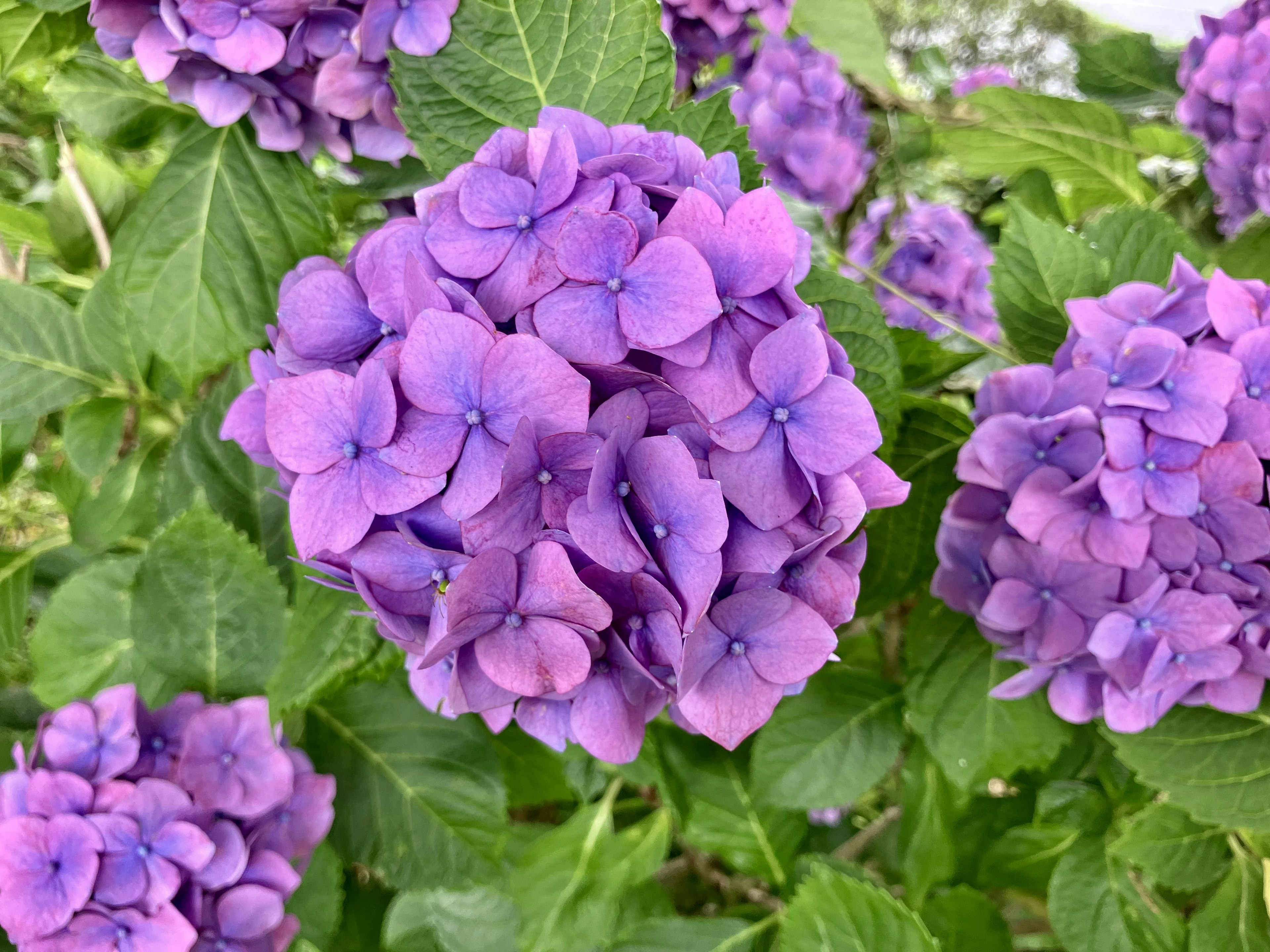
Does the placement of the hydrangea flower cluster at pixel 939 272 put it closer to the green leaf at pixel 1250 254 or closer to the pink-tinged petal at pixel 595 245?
the green leaf at pixel 1250 254

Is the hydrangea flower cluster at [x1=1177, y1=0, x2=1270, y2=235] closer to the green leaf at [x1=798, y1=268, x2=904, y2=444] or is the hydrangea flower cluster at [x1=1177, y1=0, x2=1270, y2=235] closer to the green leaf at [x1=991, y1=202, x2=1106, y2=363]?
the green leaf at [x1=991, y1=202, x2=1106, y2=363]

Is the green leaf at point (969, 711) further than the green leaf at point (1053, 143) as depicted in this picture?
No

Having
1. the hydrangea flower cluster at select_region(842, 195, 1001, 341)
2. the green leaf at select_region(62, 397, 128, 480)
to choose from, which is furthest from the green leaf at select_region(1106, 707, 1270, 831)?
the green leaf at select_region(62, 397, 128, 480)

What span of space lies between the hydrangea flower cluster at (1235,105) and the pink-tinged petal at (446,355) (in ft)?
3.06

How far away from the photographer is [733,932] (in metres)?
0.94

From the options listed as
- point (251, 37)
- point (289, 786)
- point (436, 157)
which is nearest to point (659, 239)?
point (436, 157)

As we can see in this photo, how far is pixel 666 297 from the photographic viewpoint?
0.39m

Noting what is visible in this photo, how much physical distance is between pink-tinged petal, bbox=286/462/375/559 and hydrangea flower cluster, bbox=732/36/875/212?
3.07 ft

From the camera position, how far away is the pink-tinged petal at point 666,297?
1.26 ft

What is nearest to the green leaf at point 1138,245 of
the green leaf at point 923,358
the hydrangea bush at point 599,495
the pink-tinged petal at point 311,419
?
the hydrangea bush at point 599,495

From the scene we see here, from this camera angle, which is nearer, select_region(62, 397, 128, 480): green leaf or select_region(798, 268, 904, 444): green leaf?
select_region(798, 268, 904, 444): green leaf

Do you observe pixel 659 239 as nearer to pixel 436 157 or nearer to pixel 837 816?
pixel 436 157

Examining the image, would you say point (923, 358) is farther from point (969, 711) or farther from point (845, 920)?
point (845, 920)

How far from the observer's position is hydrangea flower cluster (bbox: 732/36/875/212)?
115 centimetres
